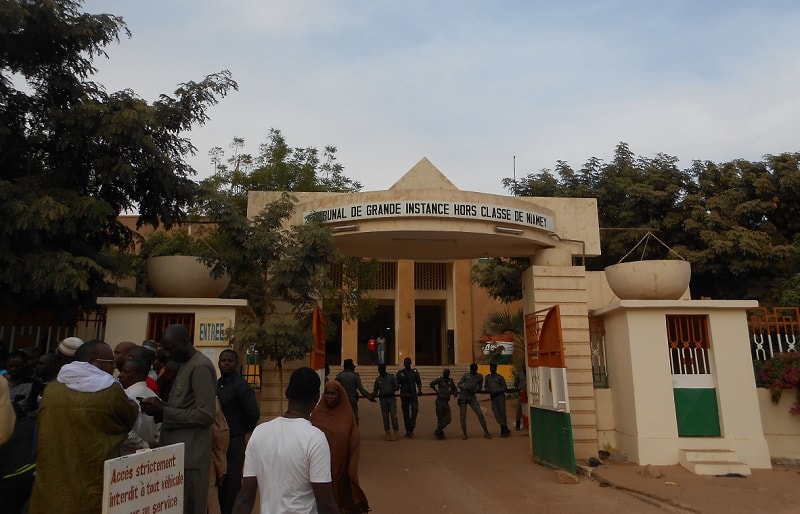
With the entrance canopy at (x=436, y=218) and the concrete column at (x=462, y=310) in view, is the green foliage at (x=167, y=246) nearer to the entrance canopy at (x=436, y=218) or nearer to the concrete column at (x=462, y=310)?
the entrance canopy at (x=436, y=218)

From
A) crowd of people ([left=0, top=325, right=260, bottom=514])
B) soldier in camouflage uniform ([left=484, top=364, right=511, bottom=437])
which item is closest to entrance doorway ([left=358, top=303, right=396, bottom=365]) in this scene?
soldier in camouflage uniform ([left=484, top=364, right=511, bottom=437])

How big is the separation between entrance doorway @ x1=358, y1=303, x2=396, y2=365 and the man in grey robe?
25876mm

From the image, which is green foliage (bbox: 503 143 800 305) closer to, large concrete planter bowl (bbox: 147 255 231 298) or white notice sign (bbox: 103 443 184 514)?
large concrete planter bowl (bbox: 147 255 231 298)

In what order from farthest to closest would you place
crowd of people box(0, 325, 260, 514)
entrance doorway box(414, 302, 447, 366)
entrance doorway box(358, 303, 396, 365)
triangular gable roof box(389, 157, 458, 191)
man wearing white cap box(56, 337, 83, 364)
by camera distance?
entrance doorway box(414, 302, 447, 366) < entrance doorway box(358, 303, 396, 365) < triangular gable roof box(389, 157, 458, 191) < man wearing white cap box(56, 337, 83, 364) < crowd of people box(0, 325, 260, 514)

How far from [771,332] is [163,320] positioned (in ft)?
33.1

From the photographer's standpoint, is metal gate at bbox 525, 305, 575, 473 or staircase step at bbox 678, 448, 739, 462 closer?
metal gate at bbox 525, 305, 575, 473

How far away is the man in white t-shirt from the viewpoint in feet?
9.07

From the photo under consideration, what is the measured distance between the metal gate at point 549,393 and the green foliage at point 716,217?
24.5 ft

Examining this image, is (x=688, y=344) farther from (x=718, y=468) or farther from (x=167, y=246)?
(x=167, y=246)

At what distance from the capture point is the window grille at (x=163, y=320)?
850 centimetres

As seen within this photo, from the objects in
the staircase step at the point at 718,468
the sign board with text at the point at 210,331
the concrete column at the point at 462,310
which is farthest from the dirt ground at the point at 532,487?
the concrete column at the point at 462,310

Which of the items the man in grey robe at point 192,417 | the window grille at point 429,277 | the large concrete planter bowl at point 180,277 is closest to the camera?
the man in grey robe at point 192,417

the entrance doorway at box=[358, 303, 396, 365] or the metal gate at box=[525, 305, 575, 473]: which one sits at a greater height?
the entrance doorway at box=[358, 303, 396, 365]

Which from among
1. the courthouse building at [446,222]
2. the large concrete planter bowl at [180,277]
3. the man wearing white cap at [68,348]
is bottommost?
the man wearing white cap at [68,348]
